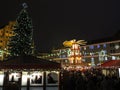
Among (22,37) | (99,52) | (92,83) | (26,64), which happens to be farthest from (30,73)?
(99,52)

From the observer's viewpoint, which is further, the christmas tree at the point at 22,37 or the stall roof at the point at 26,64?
the christmas tree at the point at 22,37

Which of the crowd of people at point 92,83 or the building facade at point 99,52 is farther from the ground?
the building facade at point 99,52

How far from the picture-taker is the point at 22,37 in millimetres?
36938

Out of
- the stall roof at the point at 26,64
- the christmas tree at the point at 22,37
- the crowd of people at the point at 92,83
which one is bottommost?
the crowd of people at the point at 92,83

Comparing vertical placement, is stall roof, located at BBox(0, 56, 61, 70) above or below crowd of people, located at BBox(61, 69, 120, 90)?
above

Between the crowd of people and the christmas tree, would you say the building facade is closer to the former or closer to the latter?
the christmas tree

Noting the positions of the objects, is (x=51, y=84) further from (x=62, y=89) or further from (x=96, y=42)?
(x=96, y=42)

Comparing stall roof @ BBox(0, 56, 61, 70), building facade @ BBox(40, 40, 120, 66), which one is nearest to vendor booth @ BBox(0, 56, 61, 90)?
stall roof @ BBox(0, 56, 61, 70)

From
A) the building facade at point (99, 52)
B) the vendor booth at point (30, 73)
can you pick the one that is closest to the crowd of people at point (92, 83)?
the vendor booth at point (30, 73)

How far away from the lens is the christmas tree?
117 feet

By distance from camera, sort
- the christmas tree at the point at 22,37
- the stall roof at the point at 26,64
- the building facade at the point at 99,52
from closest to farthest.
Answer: the stall roof at the point at 26,64 → the christmas tree at the point at 22,37 → the building facade at the point at 99,52

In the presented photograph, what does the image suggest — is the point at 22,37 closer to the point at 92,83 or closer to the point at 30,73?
the point at 30,73

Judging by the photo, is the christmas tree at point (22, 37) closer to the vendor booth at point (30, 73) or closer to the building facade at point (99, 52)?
the vendor booth at point (30, 73)

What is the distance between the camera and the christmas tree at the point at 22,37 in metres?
35.8
